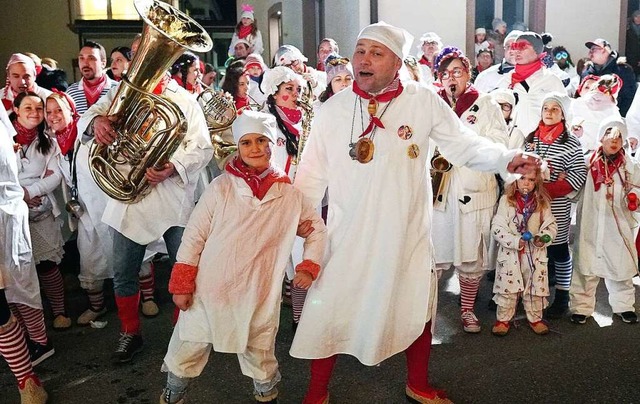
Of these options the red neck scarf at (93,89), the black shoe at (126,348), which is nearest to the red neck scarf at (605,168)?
the black shoe at (126,348)

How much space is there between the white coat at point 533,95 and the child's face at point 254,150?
291cm

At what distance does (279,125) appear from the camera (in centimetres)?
464

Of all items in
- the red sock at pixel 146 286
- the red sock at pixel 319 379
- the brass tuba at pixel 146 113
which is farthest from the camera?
the red sock at pixel 146 286

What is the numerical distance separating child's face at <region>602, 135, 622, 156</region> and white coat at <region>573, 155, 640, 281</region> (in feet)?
0.47

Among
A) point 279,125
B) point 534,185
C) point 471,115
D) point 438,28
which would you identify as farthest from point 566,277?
point 438,28

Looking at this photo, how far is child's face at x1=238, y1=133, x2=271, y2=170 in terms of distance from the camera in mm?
3178

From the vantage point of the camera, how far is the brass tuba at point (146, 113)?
358cm

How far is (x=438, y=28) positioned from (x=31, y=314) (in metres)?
8.51

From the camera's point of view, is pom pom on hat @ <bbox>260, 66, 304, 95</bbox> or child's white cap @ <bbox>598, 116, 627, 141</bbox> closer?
child's white cap @ <bbox>598, 116, 627, 141</bbox>

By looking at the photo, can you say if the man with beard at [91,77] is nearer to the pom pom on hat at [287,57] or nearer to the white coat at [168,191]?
the white coat at [168,191]

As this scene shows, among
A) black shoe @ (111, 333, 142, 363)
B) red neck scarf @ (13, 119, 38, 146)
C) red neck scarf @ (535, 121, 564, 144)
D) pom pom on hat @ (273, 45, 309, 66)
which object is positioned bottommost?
black shoe @ (111, 333, 142, 363)

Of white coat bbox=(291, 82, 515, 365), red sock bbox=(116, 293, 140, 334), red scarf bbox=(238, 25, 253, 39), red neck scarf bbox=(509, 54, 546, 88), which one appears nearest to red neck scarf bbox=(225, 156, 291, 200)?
white coat bbox=(291, 82, 515, 365)

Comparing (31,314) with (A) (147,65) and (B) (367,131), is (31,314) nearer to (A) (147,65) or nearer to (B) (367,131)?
(A) (147,65)

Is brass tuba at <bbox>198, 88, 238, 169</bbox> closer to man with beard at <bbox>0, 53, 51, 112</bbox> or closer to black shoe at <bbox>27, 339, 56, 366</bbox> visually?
man with beard at <bbox>0, 53, 51, 112</bbox>
